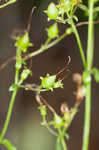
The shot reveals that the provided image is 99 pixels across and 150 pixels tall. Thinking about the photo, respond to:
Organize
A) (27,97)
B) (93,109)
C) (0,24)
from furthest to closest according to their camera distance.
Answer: (93,109)
(27,97)
(0,24)

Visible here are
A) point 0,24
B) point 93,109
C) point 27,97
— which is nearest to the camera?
point 0,24

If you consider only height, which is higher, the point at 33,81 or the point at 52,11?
the point at 33,81

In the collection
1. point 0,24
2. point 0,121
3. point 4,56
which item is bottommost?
point 0,121

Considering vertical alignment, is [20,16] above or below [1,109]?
above

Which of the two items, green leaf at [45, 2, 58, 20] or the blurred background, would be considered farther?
the blurred background

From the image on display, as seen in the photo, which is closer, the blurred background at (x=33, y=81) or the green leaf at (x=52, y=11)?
the green leaf at (x=52, y=11)

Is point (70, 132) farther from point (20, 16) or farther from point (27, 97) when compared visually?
point (20, 16)

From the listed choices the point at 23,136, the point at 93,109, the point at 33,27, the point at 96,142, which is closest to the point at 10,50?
the point at 33,27

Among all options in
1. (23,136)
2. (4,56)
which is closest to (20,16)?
(4,56)

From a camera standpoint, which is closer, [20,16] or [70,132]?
[20,16]

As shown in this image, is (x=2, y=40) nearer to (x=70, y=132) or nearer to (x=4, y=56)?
(x=4, y=56)

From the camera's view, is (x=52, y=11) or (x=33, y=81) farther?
(x=33, y=81)
